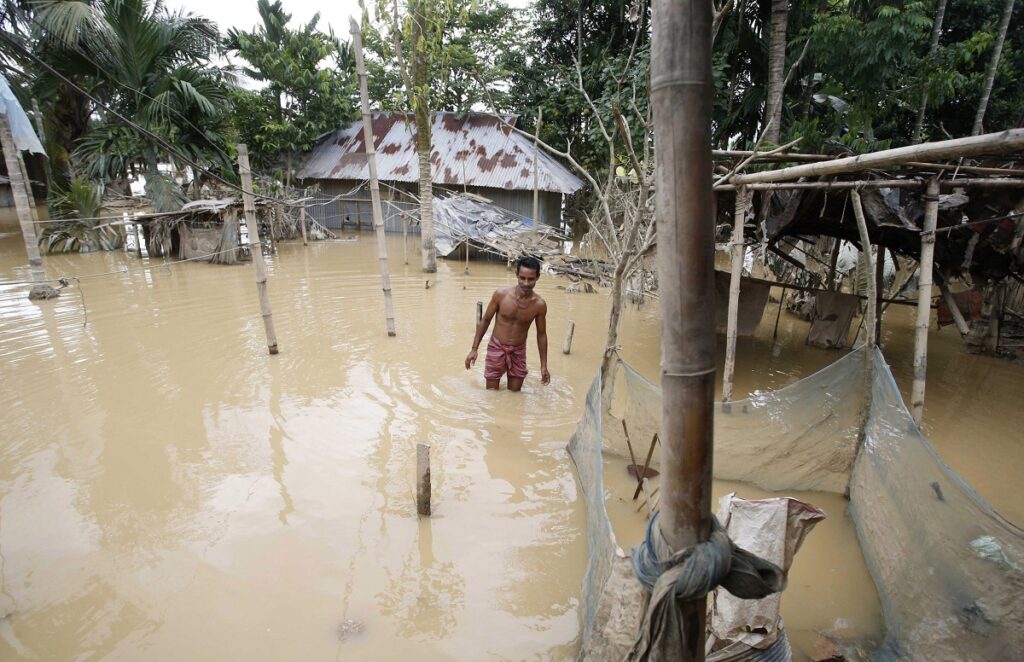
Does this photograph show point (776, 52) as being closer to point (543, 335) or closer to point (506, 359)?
point (543, 335)

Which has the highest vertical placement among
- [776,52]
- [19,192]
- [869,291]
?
[776,52]

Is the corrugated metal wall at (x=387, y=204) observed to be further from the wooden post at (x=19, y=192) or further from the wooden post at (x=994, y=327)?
the wooden post at (x=994, y=327)

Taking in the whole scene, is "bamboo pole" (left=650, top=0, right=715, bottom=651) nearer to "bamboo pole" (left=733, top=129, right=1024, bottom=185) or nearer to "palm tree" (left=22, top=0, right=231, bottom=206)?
"bamboo pole" (left=733, top=129, right=1024, bottom=185)

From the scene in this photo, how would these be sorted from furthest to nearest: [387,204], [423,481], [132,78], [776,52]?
1. [387,204]
2. [132,78]
3. [776,52]
4. [423,481]

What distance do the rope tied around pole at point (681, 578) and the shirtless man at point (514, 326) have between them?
397cm

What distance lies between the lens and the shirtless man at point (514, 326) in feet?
17.8

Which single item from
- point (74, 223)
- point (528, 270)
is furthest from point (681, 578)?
point (74, 223)

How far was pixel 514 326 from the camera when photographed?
5652mm

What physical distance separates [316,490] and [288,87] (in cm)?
1803

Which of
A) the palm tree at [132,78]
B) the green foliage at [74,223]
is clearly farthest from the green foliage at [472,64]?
the green foliage at [74,223]

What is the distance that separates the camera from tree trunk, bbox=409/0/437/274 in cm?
1008

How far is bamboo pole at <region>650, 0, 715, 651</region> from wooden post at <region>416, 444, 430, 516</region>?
101 inches

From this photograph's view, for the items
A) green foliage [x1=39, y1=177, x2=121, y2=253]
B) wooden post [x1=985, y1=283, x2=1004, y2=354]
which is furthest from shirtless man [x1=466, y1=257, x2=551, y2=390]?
green foliage [x1=39, y1=177, x2=121, y2=253]

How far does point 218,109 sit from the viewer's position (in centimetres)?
1483
